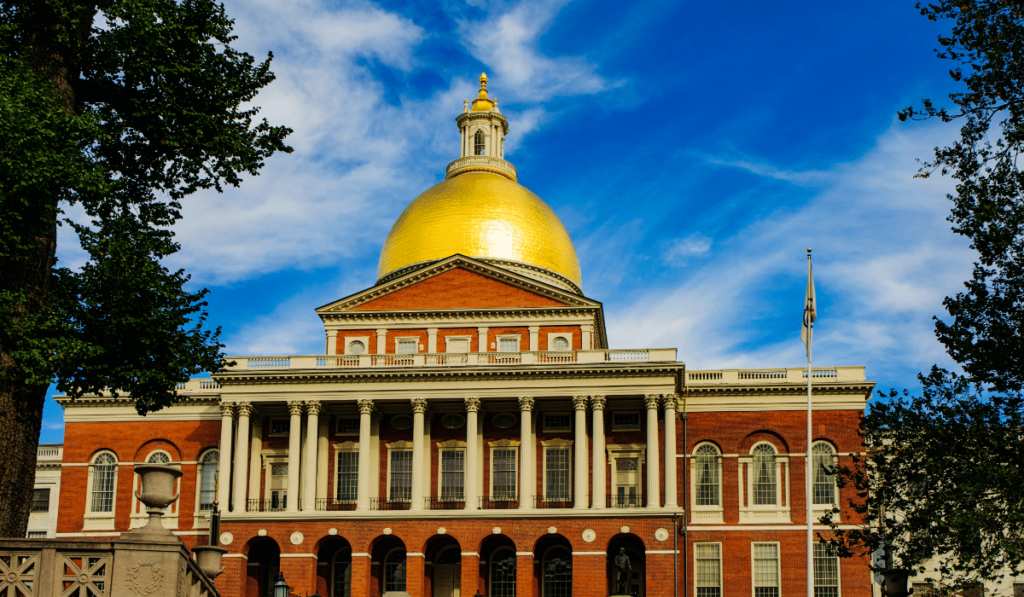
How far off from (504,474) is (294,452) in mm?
10277

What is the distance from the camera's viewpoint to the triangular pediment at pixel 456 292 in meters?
62.0

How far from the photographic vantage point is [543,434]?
59094mm

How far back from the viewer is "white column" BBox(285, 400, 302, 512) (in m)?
56.8

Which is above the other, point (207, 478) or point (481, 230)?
point (481, 230)

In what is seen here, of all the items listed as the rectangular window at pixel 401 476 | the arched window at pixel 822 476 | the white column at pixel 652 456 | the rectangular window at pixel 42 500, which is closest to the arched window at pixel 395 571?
the rectangular window at pixel 401 476

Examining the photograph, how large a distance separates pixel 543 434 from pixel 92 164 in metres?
38.7

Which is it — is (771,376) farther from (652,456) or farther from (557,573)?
(557,573)

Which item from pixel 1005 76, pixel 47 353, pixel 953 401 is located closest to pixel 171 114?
pixel 47 353

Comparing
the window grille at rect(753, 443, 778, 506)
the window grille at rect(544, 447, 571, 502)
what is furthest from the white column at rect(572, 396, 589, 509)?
the window grille at rect(753, 443, 778, 506)

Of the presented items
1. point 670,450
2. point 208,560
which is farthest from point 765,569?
point 208,560

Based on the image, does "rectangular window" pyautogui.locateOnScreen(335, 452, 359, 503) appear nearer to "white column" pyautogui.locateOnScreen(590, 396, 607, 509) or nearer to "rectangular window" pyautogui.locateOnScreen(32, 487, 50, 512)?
"white column" pyautogui.locateOnScreen(590, 396, 607, 509)

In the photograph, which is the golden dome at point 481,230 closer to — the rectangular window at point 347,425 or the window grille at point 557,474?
the rectangular window at point 347,425

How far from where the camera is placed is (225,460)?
5750cm

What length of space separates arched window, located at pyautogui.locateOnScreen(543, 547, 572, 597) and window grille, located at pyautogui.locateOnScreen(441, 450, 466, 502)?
520cm
